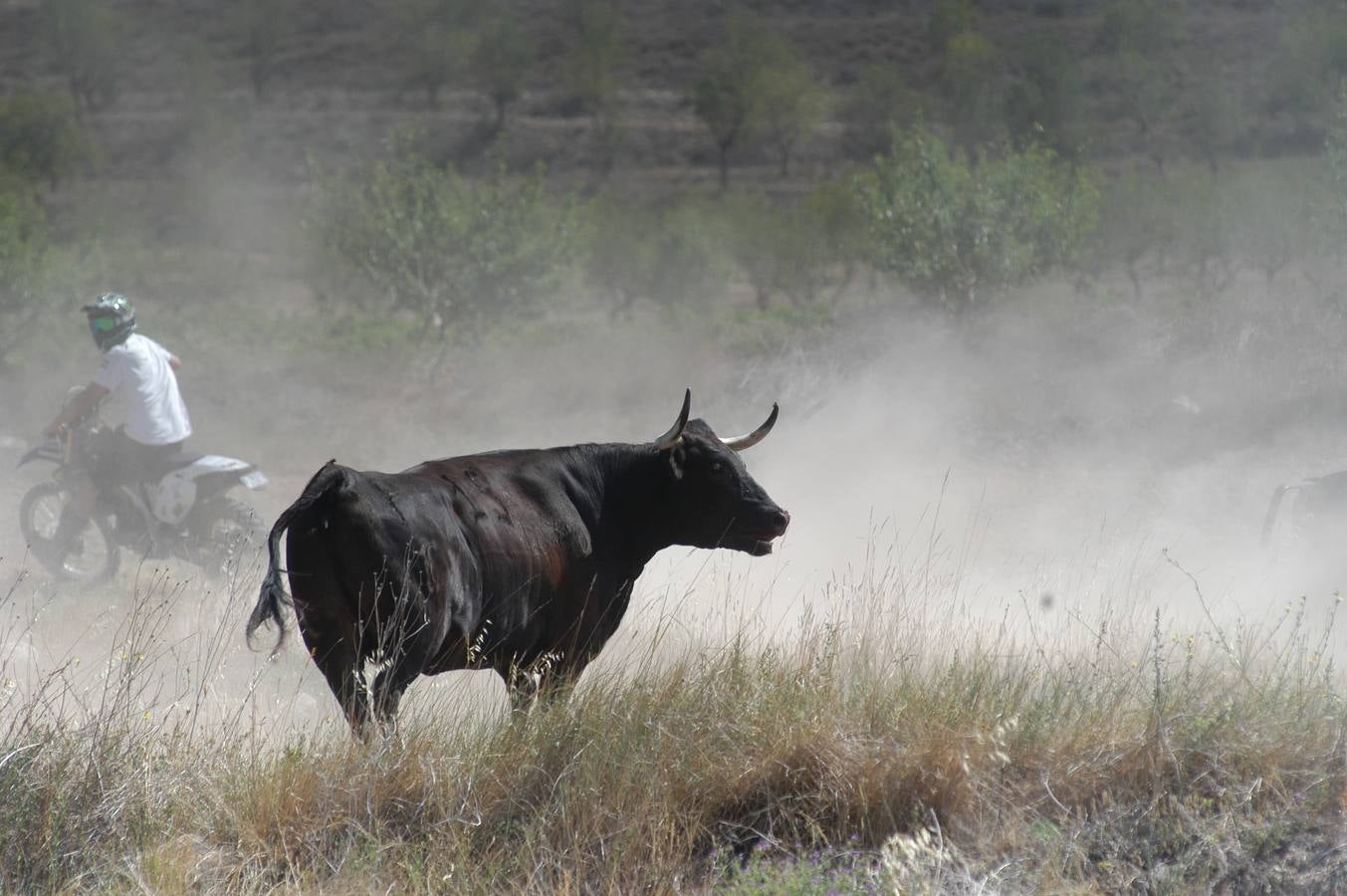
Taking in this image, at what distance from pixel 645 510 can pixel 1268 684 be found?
2.82 m

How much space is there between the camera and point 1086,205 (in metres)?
23.2

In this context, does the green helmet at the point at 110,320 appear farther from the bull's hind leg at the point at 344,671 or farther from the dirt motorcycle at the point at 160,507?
the bull's hind leg at the point at 344,671

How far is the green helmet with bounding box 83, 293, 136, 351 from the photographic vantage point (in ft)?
32.3

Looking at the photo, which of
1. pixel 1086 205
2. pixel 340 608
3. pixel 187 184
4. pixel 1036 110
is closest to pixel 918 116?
pixel 1086 205

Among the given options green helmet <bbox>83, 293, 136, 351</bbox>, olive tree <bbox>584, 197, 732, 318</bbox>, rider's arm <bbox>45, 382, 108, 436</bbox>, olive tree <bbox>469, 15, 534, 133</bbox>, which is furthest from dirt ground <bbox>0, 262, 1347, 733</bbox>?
olive tree <bbox>469, 15, 534, 133</bbox>

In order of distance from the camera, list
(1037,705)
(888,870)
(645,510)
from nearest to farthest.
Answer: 1. (888,870)
2. (1037,705)
3. (645,510)

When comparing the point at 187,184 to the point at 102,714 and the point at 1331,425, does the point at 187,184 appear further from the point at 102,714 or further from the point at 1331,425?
the point at 102,714

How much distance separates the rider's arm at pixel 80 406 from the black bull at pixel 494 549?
503 cm

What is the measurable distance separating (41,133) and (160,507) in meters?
38.7

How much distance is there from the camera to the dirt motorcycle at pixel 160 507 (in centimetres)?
1033

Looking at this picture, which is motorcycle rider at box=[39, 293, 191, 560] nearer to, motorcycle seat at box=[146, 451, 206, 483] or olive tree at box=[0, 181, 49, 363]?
motorcycle seat at box=[146, 451, 206, 483]

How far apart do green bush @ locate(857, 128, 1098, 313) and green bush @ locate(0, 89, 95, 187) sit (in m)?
29.5

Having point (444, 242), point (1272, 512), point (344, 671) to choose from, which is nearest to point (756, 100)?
point (444, 242)

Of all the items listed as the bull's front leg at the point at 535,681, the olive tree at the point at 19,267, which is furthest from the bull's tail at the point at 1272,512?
the olive tree at the point at 19,267
